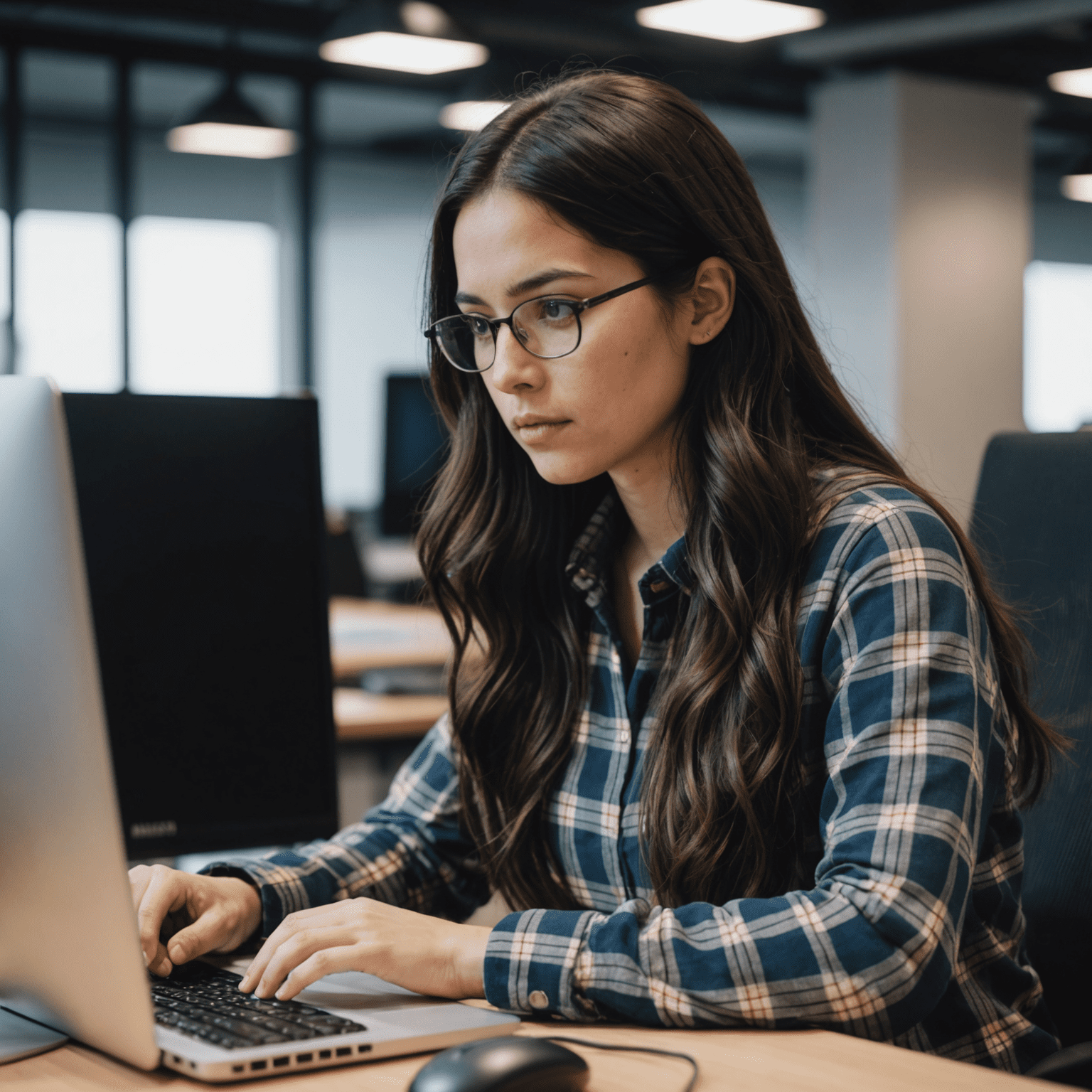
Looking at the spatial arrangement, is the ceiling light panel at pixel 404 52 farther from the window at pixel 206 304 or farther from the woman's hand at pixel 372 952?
the woman's hand at pixel 372 952

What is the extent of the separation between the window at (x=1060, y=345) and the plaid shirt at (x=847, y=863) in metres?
8.36

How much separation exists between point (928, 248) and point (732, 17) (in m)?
2.46

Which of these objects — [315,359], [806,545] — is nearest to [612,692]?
[806,545]

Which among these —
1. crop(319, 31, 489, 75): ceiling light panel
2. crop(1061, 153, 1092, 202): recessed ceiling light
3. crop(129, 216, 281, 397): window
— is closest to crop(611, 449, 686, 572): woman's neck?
crop(319, 31, 489, 75): ceiling light panel

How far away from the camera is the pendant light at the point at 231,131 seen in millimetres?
5098

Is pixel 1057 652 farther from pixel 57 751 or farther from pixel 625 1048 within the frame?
pixel 57 751

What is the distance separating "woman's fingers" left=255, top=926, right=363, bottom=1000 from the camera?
0.92m

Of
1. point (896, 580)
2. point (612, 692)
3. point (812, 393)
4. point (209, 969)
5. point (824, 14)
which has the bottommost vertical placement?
point (209, 969)

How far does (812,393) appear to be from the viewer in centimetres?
123

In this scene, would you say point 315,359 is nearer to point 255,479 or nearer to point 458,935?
point 255,479

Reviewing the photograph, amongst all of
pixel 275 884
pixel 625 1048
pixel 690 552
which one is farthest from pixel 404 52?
pixel 625 1048

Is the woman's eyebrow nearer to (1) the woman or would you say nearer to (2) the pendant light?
(1) the woman

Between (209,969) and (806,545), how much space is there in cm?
57

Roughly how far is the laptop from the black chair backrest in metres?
0.61
